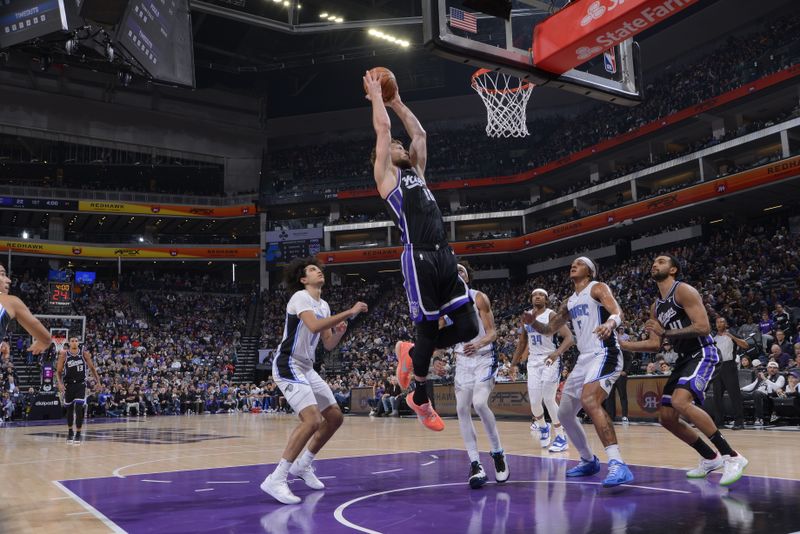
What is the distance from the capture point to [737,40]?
34875 mm

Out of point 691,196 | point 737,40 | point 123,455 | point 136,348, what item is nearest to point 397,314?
point 136,348

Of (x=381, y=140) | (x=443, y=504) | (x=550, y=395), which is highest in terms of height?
(x=381, y=140)

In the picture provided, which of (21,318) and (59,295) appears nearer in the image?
(21,318)

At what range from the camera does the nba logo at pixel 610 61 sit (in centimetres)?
823

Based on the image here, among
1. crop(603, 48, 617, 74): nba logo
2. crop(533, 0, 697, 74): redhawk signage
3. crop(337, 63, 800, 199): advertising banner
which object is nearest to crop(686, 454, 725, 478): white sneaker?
crop(533, 0, 697, 74): redhawk signage

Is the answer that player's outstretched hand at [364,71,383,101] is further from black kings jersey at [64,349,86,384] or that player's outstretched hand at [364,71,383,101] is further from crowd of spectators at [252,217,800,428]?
crowd of spectators at [252,217,800,428]

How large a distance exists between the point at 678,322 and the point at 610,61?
3513 mm

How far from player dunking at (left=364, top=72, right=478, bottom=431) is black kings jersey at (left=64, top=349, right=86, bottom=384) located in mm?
10526

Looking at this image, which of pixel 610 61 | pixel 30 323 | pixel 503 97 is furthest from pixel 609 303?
pixel 503 97

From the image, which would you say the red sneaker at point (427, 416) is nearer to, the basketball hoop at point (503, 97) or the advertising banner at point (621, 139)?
the basketball hoop at point (503, 97)

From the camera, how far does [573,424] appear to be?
276 inches

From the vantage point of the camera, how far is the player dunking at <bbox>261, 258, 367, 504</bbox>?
6277mm

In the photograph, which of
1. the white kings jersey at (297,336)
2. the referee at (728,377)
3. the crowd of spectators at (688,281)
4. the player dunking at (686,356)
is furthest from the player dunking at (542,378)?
the crowd of spectators at (688,281)

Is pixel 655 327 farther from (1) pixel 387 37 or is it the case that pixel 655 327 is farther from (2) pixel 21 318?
(1) pixel 387 37
